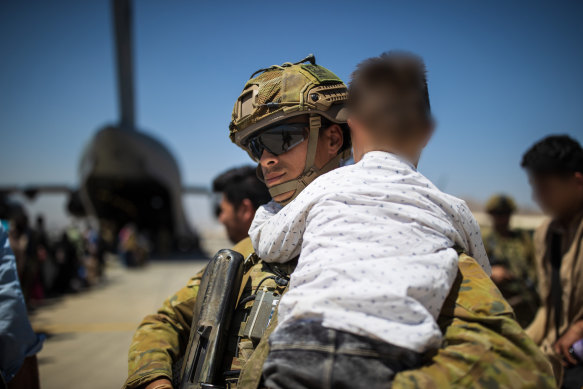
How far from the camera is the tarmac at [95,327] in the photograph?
14.2 feet

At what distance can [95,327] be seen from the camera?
6.38 meters

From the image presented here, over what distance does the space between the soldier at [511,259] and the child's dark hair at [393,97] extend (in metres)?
2.84

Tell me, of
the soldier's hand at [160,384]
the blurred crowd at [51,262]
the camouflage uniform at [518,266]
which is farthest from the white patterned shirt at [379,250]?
the blurred crowd at [51,262]

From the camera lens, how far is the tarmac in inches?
170

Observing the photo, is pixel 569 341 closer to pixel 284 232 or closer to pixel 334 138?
pixel 334 138

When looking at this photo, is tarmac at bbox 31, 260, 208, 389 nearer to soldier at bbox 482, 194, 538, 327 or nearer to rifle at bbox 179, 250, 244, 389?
rifle at bbox 179, 250, 244, 389

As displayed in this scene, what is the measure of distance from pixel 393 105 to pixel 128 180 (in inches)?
669

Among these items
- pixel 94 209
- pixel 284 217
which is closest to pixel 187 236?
pixel 94 209

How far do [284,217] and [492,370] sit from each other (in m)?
0.59

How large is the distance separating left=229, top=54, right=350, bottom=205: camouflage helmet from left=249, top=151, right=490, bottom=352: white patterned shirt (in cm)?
47

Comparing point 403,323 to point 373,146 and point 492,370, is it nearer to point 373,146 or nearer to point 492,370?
point 492,370

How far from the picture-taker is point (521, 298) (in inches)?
136

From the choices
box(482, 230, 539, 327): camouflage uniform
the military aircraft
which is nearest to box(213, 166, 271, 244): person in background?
box(482, 230, 539, 327): camouflage uniform

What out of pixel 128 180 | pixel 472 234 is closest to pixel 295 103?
pixel 472 234
